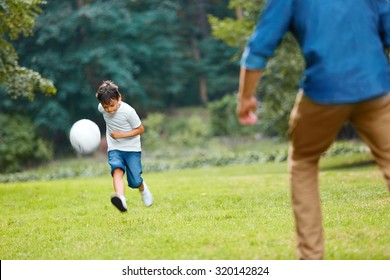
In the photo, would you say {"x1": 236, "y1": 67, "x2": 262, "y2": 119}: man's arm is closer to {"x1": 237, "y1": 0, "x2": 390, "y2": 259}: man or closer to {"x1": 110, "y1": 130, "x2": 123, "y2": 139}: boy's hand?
{"x1": 237, "y1": 0, "x2": 390, "y2": 259}: man

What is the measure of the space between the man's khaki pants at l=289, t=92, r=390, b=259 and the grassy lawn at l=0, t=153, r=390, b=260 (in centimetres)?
61

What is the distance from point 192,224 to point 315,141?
2.84 meters

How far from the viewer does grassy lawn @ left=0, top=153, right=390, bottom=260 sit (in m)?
5.02

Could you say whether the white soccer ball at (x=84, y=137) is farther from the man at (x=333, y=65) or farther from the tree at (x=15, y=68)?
the tree at (x=15, y=68)

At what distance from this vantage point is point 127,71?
32406 millimetres

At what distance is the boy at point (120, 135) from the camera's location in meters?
6.53

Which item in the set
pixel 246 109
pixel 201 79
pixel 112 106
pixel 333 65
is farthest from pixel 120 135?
pixel 201 79

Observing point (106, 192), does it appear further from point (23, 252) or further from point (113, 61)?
point (113, 61)

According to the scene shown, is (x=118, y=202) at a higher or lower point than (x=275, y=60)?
higher

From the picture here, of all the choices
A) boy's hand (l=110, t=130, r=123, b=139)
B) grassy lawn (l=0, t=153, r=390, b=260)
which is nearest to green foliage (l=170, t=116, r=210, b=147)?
grassy lawn (l=0, t=153, r=390, b=260)

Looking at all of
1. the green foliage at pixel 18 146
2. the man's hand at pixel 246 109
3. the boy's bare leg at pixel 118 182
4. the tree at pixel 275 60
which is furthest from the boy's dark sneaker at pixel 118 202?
the green foliage at pixel 18 146

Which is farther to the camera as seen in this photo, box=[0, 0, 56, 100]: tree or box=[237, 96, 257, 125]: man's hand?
box=[0, 0, 56, 100]: tree

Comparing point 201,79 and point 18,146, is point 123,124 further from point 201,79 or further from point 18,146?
point 201,79

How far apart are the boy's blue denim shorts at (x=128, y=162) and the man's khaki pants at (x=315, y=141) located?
3098 millimetres
